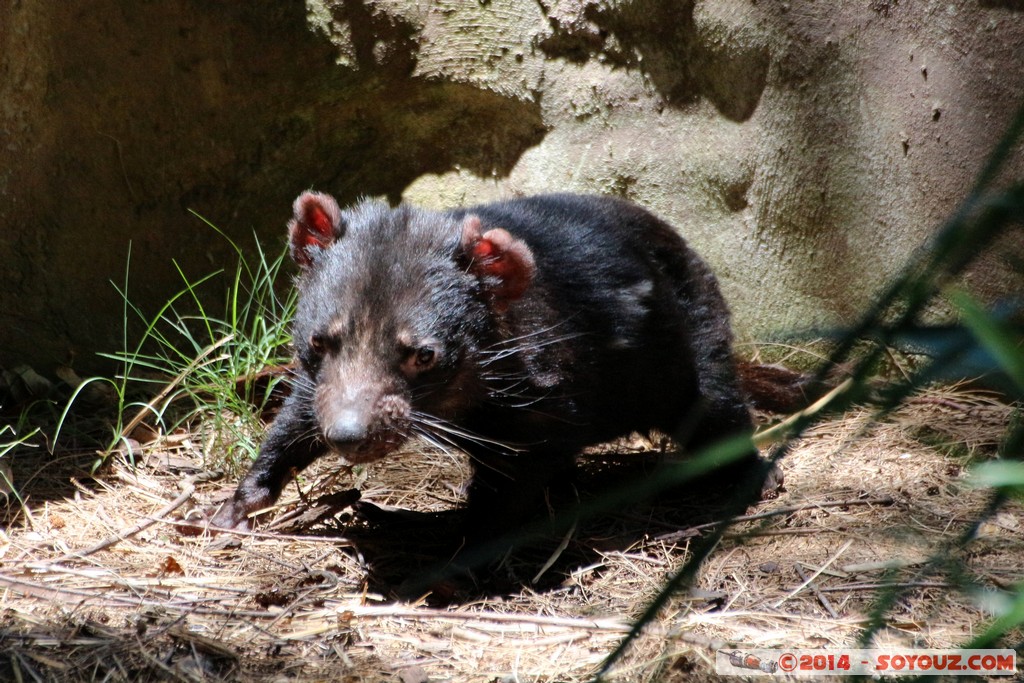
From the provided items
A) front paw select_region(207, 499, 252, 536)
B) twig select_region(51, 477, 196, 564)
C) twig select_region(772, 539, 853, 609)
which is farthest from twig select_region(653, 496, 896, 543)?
twig select_region(51, 477, 196, 564)

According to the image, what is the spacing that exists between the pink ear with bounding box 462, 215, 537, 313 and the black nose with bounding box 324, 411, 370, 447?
0.73 metres

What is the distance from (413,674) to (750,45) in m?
3.31

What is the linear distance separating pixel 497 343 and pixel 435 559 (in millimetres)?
851

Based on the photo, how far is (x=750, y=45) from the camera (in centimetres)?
454

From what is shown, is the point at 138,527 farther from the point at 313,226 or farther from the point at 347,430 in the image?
the point at 313,226

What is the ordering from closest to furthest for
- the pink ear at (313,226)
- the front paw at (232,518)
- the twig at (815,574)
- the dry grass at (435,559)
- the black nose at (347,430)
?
the dry grass at (435,559), the black nose at (347,430), the twig at (815,574), the pink ear at (313,226), the front paw at (232,518)

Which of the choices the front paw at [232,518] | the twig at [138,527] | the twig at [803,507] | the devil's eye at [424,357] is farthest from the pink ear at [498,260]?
the twig at [138,527]

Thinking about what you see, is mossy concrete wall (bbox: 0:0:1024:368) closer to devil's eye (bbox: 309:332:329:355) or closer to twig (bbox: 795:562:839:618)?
twig (bbox: 795:562:839:618)

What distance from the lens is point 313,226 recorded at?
357 cm

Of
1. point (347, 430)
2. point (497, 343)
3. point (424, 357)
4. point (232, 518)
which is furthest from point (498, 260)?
point (232, 518)

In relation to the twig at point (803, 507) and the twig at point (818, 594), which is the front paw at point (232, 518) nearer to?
the twig at point (803, 507)

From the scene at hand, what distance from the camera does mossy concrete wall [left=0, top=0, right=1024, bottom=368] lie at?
4.37 m

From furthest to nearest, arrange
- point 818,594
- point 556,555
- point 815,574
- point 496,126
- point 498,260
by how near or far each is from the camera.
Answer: point 496,126 < point 556,555 < point 498,260 < point 815,574 < point 818,594

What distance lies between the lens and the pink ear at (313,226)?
3.51 meters
